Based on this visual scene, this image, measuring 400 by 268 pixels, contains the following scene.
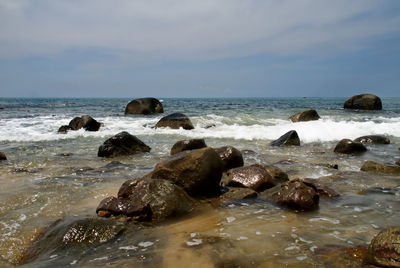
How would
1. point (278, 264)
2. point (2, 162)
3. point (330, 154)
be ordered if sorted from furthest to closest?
point (330, 154)
point (2, 162)
point (278, 264)

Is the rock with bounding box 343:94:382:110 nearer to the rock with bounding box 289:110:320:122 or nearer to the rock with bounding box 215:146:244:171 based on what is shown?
the rock with bounding box 289:110:320:122

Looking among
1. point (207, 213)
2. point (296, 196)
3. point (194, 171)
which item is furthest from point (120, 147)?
point (296, 196)

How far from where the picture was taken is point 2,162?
25.8 feet

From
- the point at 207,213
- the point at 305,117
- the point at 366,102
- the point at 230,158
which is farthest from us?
the point at 366,102

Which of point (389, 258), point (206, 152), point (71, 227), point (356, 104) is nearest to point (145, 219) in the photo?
point (71, 227)

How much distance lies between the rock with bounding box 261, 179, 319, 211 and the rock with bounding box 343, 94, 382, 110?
27.7m

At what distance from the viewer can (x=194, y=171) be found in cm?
486

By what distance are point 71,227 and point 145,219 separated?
0.90m

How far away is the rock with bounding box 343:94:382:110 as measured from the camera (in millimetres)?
28516

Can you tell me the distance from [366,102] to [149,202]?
29.4 meters

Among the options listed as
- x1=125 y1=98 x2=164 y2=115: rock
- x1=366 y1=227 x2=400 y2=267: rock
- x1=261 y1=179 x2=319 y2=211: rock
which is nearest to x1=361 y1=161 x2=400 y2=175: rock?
x1=261 y1=179 x2=319 y2=211: rock

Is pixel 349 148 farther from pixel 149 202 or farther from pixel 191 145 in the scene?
pixel 149 202

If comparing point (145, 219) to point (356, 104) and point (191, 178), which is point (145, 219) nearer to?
point (191, 178)

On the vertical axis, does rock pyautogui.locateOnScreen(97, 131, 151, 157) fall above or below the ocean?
above
